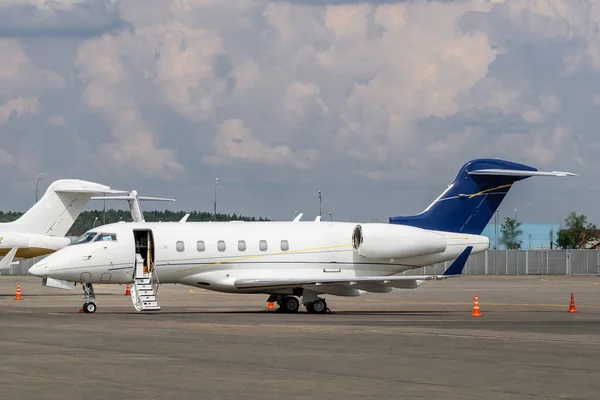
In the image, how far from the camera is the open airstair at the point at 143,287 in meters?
40.1

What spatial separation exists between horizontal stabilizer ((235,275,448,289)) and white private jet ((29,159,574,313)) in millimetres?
35

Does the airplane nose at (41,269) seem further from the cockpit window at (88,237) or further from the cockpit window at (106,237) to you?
the cockpit window at (106,237)

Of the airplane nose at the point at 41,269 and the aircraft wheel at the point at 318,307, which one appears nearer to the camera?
the airplane nose at the point at 41,269

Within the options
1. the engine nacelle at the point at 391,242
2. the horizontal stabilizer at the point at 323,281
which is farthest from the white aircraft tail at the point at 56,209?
the engine nacelle at the point at 391,242

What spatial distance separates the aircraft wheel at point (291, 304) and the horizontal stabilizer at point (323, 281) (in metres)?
1.17

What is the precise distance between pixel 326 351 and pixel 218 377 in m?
5.41

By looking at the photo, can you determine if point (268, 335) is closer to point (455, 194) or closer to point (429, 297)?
point (455, 194)

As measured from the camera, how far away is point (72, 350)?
2334cm

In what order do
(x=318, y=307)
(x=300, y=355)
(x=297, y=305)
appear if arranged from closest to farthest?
(x=300, y=355) < (x=318, y=307) < (x=297, y=305)

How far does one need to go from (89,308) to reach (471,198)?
15.2 meters

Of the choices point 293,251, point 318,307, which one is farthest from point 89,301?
point 318,307

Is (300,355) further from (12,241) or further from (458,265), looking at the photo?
(12,241)

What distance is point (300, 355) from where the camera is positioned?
22.5 meters

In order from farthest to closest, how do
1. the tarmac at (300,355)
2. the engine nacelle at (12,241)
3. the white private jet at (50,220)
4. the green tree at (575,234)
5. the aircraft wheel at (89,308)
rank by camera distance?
the green tree at (575,234) < the white private jet at (50,220) < the engine nacelle at (12,241) < the aircraft wheel at (89,308) < the tarmac at (300,355)
